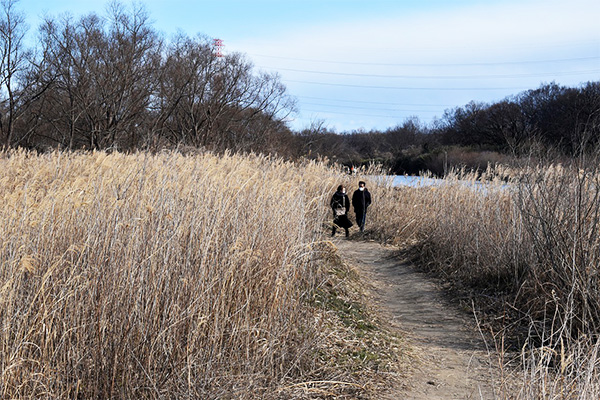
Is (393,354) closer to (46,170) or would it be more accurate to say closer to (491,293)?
(491,293)

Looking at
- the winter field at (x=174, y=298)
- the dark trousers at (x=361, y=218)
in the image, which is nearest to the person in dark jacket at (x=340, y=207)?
the dark trousers at (x=361, y=218)

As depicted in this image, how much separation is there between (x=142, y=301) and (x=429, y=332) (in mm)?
3703

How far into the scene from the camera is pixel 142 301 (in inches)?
126

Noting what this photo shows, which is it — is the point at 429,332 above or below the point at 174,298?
below

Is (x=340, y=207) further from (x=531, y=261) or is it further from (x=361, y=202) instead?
(x=531, y=261)

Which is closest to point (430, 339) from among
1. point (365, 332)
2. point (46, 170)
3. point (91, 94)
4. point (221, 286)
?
point (365, 332)

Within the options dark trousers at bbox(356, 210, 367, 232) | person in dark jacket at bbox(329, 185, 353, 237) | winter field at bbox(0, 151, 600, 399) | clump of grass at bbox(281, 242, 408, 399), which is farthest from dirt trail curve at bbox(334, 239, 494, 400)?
dark trousers at bbox(356, 210, 367, 232)

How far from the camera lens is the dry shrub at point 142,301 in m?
2.94

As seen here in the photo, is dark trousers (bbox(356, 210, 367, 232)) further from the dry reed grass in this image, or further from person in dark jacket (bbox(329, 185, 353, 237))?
the dry reed grass

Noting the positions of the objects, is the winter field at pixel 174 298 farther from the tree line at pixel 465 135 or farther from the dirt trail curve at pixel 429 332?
the tree line at pixel 465 135

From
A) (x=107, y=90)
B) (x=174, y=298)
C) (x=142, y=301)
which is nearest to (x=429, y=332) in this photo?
(x=174, y=298)

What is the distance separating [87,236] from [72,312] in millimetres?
524

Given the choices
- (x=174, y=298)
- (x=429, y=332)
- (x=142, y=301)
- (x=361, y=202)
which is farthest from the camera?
(x=361, y=202)

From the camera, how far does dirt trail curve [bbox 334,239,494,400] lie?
432 cm
